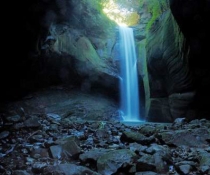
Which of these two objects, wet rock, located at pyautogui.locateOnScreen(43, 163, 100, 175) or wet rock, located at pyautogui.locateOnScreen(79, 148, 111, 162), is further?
wet rock, located at pyautogui.locateOnScreen(79, 148, 111, 162)

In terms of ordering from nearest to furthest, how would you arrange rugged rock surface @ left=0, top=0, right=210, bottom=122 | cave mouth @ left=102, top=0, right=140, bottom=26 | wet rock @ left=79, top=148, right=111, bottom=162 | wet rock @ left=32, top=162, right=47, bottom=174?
wet rock @ left=32, top=162, right=47, bottom=174
wet rock @ left=79, top=148, right=111, bottom=162
rugged rock surface @ left=0, top=0, right=210, bottom=122
cave mouth @ left=102, top=0, right=140, bottom=26

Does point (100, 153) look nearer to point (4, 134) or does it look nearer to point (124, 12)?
point (4, 134)

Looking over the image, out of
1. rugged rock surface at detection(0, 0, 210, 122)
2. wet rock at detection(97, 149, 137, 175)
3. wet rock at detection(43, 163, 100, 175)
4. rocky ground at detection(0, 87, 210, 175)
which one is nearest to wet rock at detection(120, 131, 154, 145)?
rocky ground at detection(0, 87, 210, 175)

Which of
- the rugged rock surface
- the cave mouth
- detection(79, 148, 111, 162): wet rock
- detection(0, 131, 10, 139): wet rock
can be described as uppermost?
the cave mouth

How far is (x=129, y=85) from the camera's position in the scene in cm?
1578

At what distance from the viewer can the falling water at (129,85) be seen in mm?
15252

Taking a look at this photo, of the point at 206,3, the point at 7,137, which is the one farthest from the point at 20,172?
the point at 206,3

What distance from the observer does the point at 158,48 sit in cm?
1179

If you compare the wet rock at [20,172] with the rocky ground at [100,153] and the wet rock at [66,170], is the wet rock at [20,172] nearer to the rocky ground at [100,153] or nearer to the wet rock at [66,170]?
the rocky ground at [100,153]

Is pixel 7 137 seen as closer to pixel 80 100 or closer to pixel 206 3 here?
Result: pixel 206 3

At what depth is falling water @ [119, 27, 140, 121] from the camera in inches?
600

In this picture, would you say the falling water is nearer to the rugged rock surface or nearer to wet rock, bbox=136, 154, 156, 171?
the rugged rock surface

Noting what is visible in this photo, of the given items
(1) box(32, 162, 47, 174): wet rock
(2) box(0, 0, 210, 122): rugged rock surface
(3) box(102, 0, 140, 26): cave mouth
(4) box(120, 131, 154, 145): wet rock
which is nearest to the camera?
(1) box(32, 162, 47, 174): wet rock

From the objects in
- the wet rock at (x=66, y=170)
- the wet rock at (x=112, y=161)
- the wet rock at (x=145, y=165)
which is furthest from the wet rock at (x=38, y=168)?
the wet rock at (x=145, y=165)
